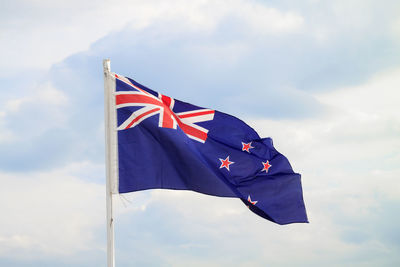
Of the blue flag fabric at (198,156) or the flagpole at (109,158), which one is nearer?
the flagpole at (109,158)

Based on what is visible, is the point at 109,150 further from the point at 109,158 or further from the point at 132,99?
the point at 132,99

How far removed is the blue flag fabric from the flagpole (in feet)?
0.93

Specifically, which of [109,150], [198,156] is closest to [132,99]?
[109,150]

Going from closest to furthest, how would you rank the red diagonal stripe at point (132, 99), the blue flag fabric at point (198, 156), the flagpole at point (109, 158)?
1. the flagpole at point (109, 158)
2. the blue flag fabric at point (198, 156)
3. the red diagonal stripe at point (132, 99)

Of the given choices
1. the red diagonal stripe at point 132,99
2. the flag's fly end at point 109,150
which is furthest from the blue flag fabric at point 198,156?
the flag's fly end at point 109,150

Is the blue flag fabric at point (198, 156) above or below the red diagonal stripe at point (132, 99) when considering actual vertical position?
below

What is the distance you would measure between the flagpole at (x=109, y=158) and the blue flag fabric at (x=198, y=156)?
0.93 feet

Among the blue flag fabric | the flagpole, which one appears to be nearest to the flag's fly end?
the flagpole

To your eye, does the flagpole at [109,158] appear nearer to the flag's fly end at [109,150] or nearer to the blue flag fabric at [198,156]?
the flag's fly end at [109,150]

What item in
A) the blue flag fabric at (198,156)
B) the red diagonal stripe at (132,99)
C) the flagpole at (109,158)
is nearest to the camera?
the flagpole at (109,158)

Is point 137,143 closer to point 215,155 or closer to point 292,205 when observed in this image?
point 215,155

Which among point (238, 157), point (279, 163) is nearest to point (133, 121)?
point (238, 157)

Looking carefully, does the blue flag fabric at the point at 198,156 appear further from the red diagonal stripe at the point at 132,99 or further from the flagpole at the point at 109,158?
the flagpole at the point at 109,158

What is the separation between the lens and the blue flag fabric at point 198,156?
1988cm
